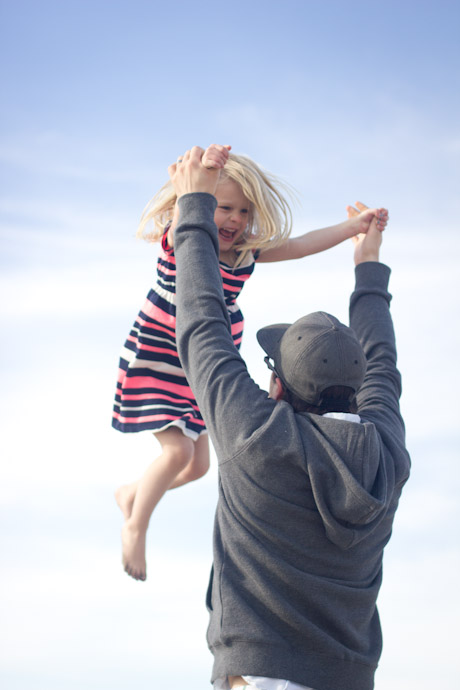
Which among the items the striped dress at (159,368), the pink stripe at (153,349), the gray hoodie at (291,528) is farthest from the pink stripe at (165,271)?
the gray hoodie at (291,528)

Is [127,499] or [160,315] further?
[127,499]

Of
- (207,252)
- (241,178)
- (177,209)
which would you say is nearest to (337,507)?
(207,252)

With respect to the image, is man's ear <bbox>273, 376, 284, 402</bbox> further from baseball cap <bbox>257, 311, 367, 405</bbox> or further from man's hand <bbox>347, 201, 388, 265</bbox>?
man's hand <bbox>347, 201, 388, 265</bbox>

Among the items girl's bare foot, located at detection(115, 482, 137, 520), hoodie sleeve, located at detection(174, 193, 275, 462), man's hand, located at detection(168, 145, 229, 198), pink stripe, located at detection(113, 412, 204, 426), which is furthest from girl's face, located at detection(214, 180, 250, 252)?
girl's bare foot, located at detection(115, 482, 137, 520)

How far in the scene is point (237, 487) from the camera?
8.81 ft

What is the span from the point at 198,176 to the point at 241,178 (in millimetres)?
1215

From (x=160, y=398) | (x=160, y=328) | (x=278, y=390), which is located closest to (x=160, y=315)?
(x=160, y=328)

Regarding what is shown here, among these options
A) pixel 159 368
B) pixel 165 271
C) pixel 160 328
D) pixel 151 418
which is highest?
pixel 165 271

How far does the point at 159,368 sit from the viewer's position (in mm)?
4465

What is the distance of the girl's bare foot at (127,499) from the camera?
4684 millimetres

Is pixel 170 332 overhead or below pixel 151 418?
overhead

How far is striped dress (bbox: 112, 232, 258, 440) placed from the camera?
4.40m

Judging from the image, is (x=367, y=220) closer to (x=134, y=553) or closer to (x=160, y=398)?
(x=160, y=398)

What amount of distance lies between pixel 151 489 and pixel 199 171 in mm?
1993
